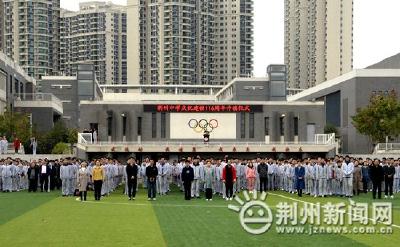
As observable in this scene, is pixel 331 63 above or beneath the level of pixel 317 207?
above

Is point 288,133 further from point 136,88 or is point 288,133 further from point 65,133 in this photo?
point 136,88

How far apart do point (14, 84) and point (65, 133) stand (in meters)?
8.37

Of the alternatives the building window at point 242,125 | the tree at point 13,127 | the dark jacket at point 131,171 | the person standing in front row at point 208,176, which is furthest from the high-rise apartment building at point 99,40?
the dark jacket at point 131,171

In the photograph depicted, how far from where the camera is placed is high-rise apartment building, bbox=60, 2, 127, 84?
516 feet

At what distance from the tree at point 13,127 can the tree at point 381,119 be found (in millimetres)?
32287

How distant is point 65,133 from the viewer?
79.8 meters

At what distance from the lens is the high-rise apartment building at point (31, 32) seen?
13475cm

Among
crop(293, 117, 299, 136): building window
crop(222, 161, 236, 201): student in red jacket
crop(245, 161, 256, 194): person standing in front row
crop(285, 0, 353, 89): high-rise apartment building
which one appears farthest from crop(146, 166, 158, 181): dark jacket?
crop(285, 0, 353, 89): high-rise apartment building

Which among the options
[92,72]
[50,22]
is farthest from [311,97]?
[50,22]

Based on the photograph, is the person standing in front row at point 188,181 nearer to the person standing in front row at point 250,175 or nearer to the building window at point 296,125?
the person standing in front row at point 250,175

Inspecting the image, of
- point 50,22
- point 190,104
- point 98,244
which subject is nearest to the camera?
point 98,244

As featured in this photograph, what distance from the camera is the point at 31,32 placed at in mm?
136750

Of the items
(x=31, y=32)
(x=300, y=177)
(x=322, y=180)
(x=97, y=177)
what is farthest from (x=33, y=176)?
(x=31, y=32)

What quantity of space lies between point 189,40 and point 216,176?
106926 mm
